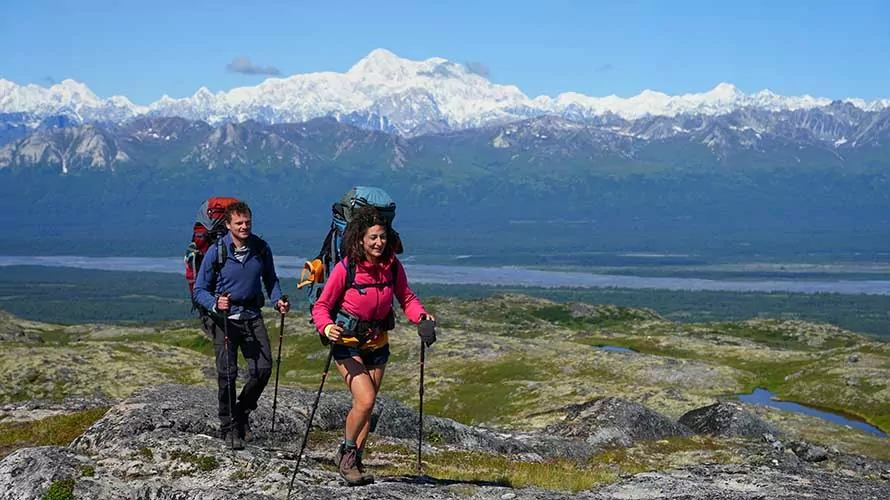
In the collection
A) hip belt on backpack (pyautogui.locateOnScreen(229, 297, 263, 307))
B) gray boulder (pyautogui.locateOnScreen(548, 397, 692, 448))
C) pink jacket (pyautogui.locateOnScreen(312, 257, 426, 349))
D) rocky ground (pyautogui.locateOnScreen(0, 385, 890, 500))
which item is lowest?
gray boulder (pyautogui.locateOnScreen(548, 397, 692, 448))

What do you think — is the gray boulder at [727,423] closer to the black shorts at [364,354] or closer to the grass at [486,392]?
the black shorts at [364,354]

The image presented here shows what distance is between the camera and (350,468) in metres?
16.9

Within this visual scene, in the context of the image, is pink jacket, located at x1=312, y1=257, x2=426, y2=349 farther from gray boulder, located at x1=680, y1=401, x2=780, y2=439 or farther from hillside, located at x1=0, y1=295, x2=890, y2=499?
gray boulder, located at x1=680, y1=401, x2=780, y2=439

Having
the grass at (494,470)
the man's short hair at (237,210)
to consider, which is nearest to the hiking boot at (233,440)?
the grass at (494,470)

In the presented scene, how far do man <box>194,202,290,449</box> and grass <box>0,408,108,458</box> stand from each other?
721cm

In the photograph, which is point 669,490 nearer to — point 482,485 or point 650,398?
point 482,485

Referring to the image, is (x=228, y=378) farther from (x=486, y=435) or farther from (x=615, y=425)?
(x=615, y=425)

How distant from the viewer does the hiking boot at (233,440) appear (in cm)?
1879

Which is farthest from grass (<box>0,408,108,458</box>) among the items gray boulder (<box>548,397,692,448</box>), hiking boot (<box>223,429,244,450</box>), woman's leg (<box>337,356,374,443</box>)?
gray boulder (<box>548,397,692,448</box>)

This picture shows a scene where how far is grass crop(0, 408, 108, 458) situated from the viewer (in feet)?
81.8

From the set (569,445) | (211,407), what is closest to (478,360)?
(569,445)

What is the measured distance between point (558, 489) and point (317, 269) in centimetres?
723

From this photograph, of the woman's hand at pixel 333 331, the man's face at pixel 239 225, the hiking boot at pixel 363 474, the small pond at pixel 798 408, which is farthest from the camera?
the small pond at pixel 798 408

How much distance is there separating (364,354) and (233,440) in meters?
4.37
